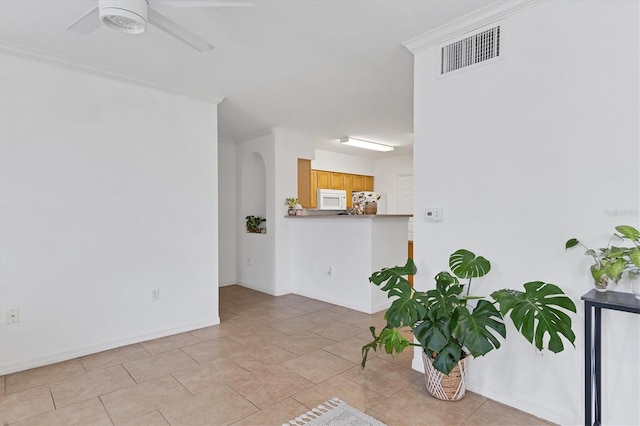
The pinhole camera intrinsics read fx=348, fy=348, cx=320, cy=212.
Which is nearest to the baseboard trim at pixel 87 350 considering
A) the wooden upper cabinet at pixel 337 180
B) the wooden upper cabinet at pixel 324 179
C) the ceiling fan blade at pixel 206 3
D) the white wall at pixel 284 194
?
the white wall at pixel 284 194

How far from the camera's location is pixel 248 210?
588 centimetres

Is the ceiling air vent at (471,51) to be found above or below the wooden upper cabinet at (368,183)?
above

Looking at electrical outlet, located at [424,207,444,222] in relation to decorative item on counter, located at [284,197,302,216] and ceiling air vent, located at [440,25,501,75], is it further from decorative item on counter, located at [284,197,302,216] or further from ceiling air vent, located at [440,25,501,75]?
decorative item on counter, located at [284,197,302,216]

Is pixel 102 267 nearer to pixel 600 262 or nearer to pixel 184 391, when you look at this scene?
pixel 184 391

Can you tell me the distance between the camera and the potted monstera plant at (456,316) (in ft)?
5.83

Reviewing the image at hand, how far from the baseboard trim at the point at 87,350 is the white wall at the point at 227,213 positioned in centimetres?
216

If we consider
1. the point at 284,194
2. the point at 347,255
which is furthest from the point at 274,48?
the point at 284,194

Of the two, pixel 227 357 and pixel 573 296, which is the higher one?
pixel 573 296

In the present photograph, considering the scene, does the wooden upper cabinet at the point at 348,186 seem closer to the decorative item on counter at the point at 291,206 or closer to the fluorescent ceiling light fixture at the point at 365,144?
the fluorescent ceiling light fixture at the point at 365,144

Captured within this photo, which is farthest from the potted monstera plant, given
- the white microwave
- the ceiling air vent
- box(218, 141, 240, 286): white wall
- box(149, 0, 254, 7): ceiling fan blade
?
box(218, 141, 240, 286): white wall

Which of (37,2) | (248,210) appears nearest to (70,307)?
(37,2)

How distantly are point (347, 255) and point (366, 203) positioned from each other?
72 centimetres

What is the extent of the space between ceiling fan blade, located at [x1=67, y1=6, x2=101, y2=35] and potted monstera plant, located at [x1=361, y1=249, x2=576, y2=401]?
87.7 inches

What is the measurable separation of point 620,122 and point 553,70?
0.45m
